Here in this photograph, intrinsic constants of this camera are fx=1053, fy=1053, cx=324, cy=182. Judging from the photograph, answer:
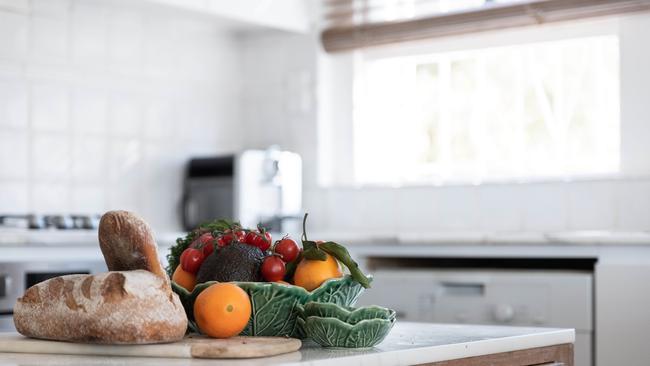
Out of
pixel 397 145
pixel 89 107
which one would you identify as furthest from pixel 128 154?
pixel 397 145

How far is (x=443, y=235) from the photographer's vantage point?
11.8 ft

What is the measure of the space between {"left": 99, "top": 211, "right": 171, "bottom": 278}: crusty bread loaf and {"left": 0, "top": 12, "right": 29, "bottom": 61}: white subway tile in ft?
8.63

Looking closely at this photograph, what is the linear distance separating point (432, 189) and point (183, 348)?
2993mm

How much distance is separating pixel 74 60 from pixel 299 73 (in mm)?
1002

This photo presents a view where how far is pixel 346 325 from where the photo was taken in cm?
138

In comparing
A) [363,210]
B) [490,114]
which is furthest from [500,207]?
[363,210]

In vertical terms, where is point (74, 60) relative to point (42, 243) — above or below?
above

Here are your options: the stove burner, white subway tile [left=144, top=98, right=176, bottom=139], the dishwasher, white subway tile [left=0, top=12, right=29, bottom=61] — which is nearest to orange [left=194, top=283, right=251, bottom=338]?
the dishwasher

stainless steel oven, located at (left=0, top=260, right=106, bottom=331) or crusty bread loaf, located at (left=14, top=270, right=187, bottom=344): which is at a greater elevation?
crusty bread loaf, located at (left=14, top=270, right=187, bottom=344)

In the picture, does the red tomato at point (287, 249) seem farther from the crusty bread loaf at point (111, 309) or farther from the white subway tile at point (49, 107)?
the white subway tile at point (49, 107)

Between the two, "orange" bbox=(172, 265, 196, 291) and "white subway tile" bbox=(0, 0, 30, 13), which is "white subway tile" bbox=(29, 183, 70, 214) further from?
"orange" bbox=(172, 265, 196, 291)

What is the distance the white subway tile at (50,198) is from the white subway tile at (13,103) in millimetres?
245

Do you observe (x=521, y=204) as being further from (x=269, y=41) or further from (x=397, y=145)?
(x=269, y=41)

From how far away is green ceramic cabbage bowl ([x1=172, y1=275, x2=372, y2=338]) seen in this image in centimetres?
144
